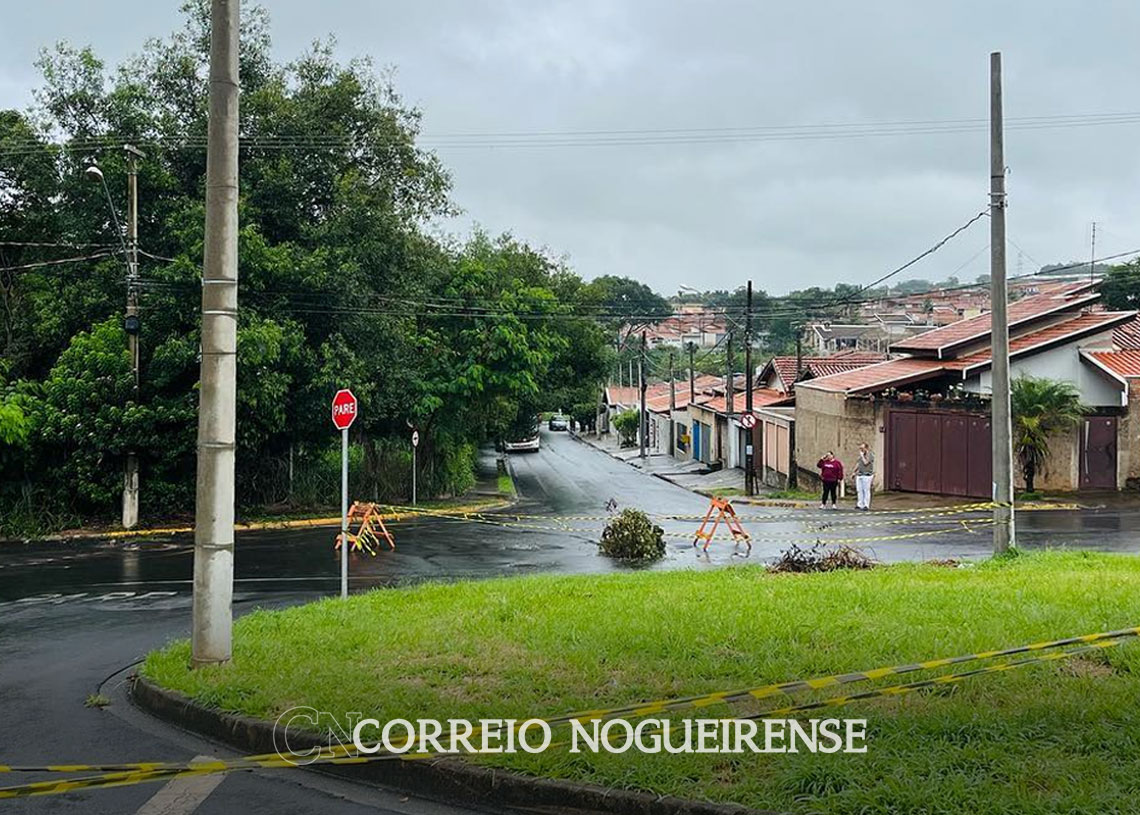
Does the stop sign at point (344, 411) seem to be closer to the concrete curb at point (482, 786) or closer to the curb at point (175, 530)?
the concrete curb at point (482, 786)

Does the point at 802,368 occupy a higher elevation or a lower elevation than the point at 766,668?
higher

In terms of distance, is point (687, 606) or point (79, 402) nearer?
point (687, 606)

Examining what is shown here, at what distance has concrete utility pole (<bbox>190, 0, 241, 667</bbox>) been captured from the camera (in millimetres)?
8797

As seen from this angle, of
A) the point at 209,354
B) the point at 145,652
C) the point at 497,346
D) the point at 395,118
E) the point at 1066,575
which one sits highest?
the point at 395,118

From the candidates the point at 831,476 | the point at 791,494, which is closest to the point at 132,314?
the point at 831,476

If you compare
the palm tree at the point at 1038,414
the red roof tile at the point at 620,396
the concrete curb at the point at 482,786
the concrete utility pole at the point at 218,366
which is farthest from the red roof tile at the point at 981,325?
the red roof tile at the point at 620,396

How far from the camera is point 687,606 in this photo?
10.1 meters

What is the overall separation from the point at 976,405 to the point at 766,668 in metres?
24.3

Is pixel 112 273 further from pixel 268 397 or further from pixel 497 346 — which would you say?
pixel 497 346

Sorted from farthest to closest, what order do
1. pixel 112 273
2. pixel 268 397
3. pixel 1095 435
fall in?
1. pixel 1095 435
2. pixel 112 273
3. pixel 268 397

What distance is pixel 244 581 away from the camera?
16.9 metres

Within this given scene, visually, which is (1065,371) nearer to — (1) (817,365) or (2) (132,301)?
(1) (817,365)

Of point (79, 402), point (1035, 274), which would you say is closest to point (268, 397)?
point (79, 402)

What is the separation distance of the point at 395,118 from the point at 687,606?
24341mm
